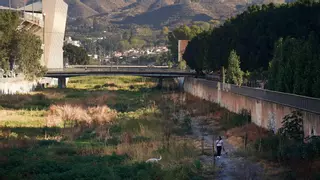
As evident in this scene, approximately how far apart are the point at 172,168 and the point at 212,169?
202 centimetres

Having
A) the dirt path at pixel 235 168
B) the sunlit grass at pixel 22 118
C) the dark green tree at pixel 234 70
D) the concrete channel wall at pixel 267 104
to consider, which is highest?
the dark green tree at pixel 234 70

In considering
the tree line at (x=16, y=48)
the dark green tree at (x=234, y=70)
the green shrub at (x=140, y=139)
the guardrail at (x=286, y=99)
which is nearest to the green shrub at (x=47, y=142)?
the green shrub at (x=140, y=139)

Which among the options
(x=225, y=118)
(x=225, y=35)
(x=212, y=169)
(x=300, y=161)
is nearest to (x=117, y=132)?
(x=225, y=118)

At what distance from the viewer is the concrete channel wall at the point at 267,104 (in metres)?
25.2

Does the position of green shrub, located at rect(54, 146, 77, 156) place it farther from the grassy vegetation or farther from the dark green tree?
the dark green tree

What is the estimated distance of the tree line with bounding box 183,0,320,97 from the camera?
29.9 meters

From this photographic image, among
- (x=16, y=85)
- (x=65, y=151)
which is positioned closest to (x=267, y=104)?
(x=65, y=151)

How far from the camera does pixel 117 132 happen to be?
124ft

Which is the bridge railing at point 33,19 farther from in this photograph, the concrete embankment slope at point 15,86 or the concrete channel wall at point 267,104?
the concrete channel wall at point 267,104

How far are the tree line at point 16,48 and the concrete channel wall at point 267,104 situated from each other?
26.6 meters

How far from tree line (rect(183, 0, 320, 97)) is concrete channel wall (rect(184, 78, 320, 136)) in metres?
1.01

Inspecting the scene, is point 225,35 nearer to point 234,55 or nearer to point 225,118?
point 234,55

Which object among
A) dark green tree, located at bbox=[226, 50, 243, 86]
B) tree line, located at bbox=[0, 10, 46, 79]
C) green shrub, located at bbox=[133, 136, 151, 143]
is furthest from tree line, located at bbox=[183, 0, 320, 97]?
tree line, located at bbox=[0, 10, 46, 79]

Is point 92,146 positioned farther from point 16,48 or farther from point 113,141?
point 16,48
